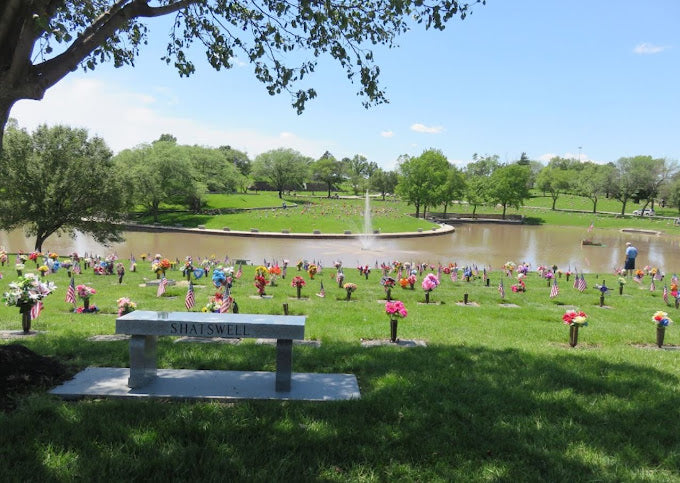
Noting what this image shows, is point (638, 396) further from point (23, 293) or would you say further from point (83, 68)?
point (83, 68)

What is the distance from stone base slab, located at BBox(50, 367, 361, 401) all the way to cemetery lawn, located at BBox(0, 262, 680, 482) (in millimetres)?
194

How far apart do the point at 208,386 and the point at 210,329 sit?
0.66 metres

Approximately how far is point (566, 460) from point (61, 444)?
3.97 m

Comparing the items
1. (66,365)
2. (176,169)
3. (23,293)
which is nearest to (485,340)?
(66,365)

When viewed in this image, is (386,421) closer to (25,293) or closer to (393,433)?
(393,433)

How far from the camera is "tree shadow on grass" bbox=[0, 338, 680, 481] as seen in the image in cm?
333

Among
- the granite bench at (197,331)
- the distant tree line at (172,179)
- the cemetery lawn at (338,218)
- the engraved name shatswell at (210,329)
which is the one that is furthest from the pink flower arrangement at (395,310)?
the cemetery lawn at (338,218)

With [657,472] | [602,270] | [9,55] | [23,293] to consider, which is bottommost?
[602,270]

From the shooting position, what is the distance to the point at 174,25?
7.75 meters

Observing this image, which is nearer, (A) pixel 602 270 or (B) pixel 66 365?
(B) pixel 66 365

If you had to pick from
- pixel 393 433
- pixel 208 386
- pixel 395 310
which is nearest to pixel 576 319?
pixel 395 310

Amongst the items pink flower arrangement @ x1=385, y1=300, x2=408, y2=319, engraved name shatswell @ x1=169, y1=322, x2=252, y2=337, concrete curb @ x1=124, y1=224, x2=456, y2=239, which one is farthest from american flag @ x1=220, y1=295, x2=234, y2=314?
concrete curb @ x1=124, y1=224, x2=456, y2=239

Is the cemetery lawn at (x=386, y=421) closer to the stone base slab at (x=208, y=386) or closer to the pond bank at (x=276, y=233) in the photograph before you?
the stone base slab at (x=208, y=386)

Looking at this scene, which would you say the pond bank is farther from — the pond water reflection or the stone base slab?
the stone base slab
